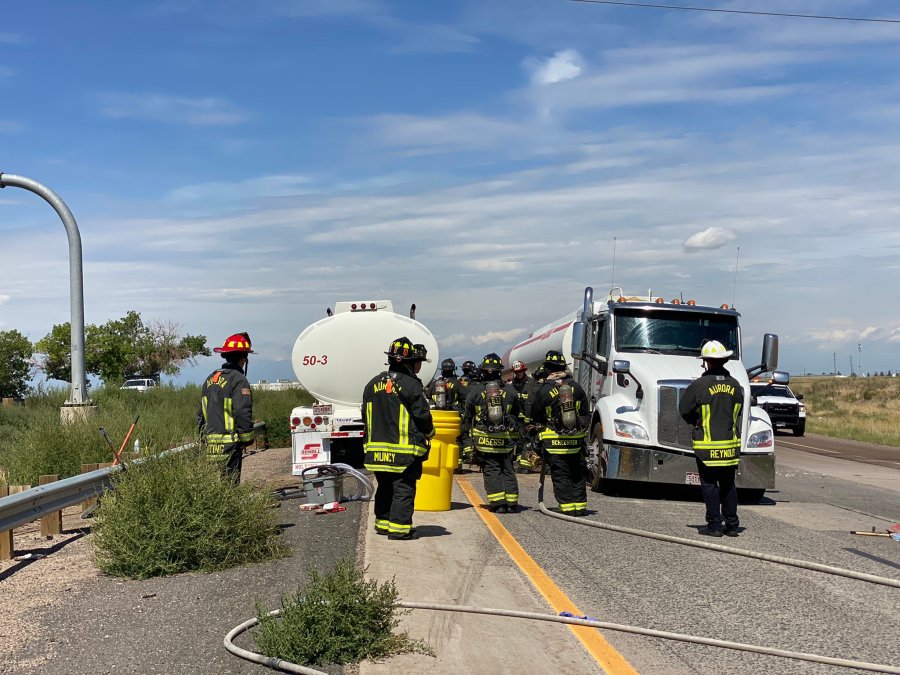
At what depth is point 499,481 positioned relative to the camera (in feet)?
35.2

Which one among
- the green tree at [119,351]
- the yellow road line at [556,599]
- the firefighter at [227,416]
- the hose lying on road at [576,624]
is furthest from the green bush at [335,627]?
the green tree at [119,351]

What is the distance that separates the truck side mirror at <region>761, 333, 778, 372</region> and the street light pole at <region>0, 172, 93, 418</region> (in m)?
10.7

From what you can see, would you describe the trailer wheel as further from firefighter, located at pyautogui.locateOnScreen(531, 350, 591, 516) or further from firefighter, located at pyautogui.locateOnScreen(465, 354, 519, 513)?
firefighter, located at pyautogui.locateOnScreen(531, 350, 591, 516)

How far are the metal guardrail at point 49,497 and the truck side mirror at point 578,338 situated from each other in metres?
6.39

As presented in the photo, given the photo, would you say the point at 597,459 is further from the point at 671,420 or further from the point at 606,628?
the point at 606,628

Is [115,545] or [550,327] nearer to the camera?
[115,545]

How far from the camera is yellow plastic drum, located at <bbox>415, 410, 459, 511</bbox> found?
420 inches

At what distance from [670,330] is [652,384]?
159 centimetres

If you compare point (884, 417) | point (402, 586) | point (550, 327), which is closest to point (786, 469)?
point (550, 327)

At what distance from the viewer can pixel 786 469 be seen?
18500 millimetres

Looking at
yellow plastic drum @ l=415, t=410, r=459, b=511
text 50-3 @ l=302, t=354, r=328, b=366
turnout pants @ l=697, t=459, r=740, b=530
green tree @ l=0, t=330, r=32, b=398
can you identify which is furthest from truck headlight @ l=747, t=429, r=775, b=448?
green tree @ l=0, t=330, r=32, b=398

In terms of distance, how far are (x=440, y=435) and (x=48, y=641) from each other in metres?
5.57

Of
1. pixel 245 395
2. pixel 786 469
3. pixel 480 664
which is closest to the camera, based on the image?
pixel 480 664

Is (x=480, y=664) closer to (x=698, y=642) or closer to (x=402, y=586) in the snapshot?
(x=698, y=642)
